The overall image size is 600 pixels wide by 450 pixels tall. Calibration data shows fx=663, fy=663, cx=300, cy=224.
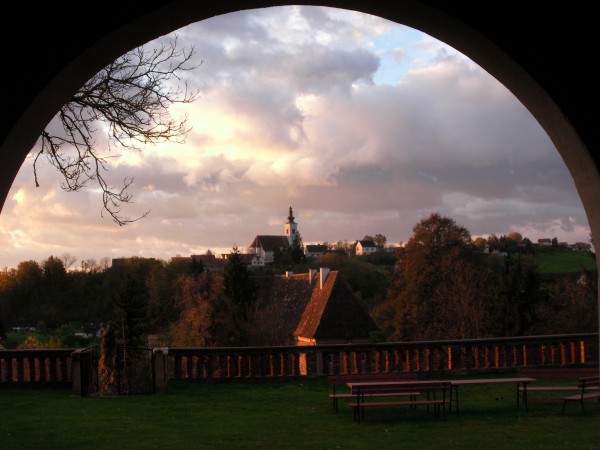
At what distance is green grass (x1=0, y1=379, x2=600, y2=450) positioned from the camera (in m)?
8.20

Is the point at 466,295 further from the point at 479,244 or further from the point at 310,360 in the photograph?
the point at 310,360

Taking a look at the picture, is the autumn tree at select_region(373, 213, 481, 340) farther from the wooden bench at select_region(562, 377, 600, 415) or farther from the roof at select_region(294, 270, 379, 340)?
the wooden bench at select_region(562, 377, 600, 415)

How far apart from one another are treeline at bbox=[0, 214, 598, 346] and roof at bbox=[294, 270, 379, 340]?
2532 mm

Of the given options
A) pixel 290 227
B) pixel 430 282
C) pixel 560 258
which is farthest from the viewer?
pixel 290 227

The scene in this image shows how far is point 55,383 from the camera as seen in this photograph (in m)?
13.2

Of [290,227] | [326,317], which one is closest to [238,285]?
[326,317]

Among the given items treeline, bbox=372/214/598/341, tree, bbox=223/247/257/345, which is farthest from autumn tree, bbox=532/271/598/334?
tree, bbox=223/247/257/345

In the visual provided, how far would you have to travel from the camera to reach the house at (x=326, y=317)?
47.5 meters

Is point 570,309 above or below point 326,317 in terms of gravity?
above

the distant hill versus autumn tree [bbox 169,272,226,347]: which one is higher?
the distant hill

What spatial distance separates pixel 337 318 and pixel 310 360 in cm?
3412

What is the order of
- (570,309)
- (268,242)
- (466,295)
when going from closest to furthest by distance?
(570,309) → (466,295) → (268,242)

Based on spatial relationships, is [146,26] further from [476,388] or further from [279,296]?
[279,296]

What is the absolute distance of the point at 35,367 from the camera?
13.2 metres
